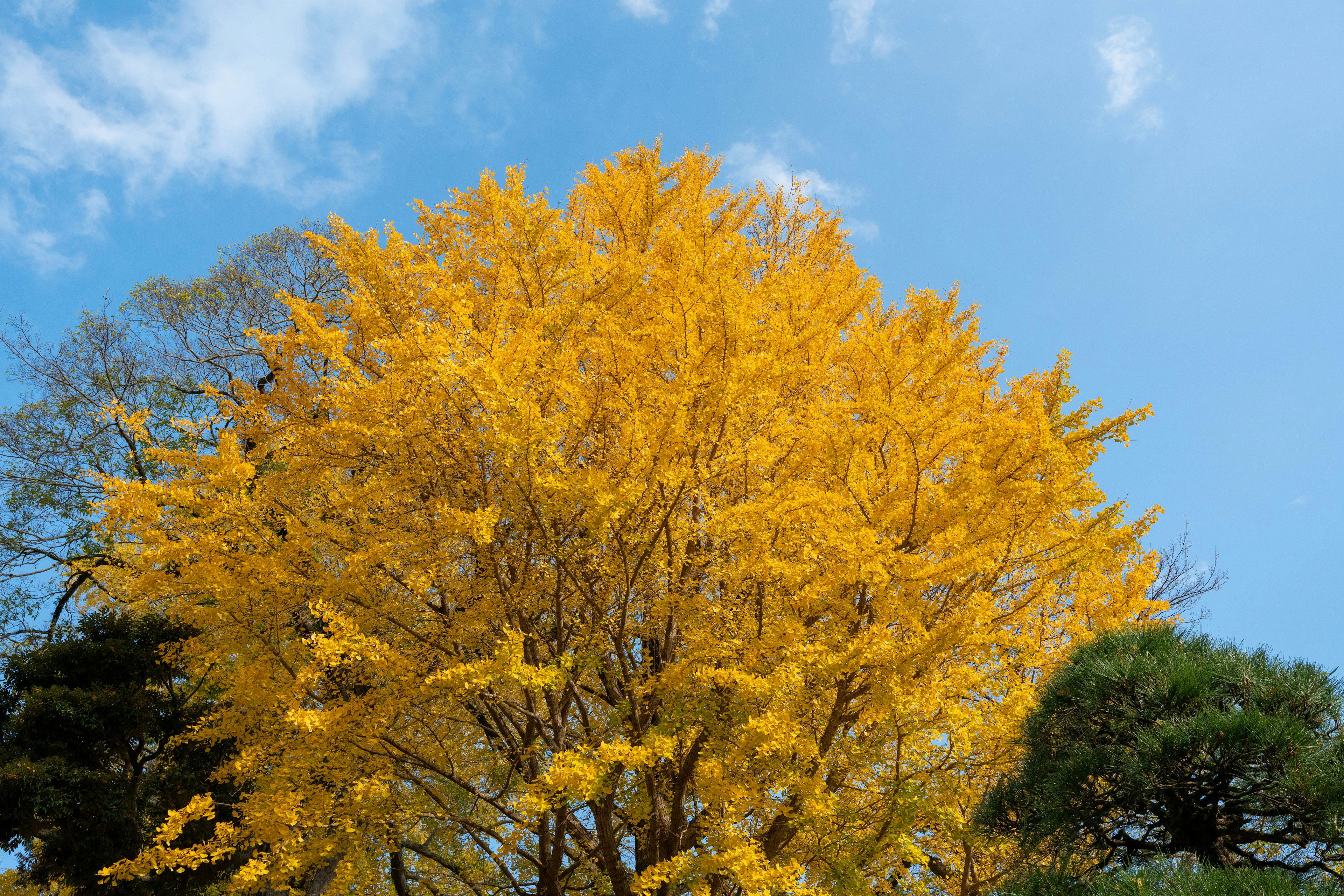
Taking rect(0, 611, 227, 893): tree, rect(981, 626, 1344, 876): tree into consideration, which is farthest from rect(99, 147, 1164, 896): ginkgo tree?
rect(0, 611, 227, 893): tree

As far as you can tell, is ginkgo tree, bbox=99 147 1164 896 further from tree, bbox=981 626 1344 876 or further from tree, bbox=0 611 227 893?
tree, bbox=0 611 227 893

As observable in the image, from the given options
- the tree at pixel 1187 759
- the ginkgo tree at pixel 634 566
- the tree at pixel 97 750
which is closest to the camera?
the tree at pixel 1187 759

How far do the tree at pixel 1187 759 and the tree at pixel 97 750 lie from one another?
22.5 ft

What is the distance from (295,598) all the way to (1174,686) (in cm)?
530

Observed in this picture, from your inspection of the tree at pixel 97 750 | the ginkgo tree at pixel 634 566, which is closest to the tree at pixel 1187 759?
the ginkgo tree at pixel 634 566

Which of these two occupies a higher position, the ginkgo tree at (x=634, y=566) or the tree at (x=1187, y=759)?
the ginkgo tree at (x=634, y=566)

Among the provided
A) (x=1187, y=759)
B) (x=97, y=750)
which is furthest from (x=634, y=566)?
(x=97, y=750)

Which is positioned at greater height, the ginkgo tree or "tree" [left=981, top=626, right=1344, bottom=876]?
the ginkgo tree

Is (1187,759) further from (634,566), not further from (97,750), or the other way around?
(97,750)

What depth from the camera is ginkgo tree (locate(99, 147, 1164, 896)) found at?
14.7ft

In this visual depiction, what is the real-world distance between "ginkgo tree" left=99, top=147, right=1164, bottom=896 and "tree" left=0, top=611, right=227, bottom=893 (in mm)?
1873

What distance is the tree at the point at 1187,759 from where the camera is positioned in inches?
129

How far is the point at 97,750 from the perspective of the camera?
7645 mm

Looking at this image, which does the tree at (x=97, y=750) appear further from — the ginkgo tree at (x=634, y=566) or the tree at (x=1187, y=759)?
the tree at (x=1187, y=759)
